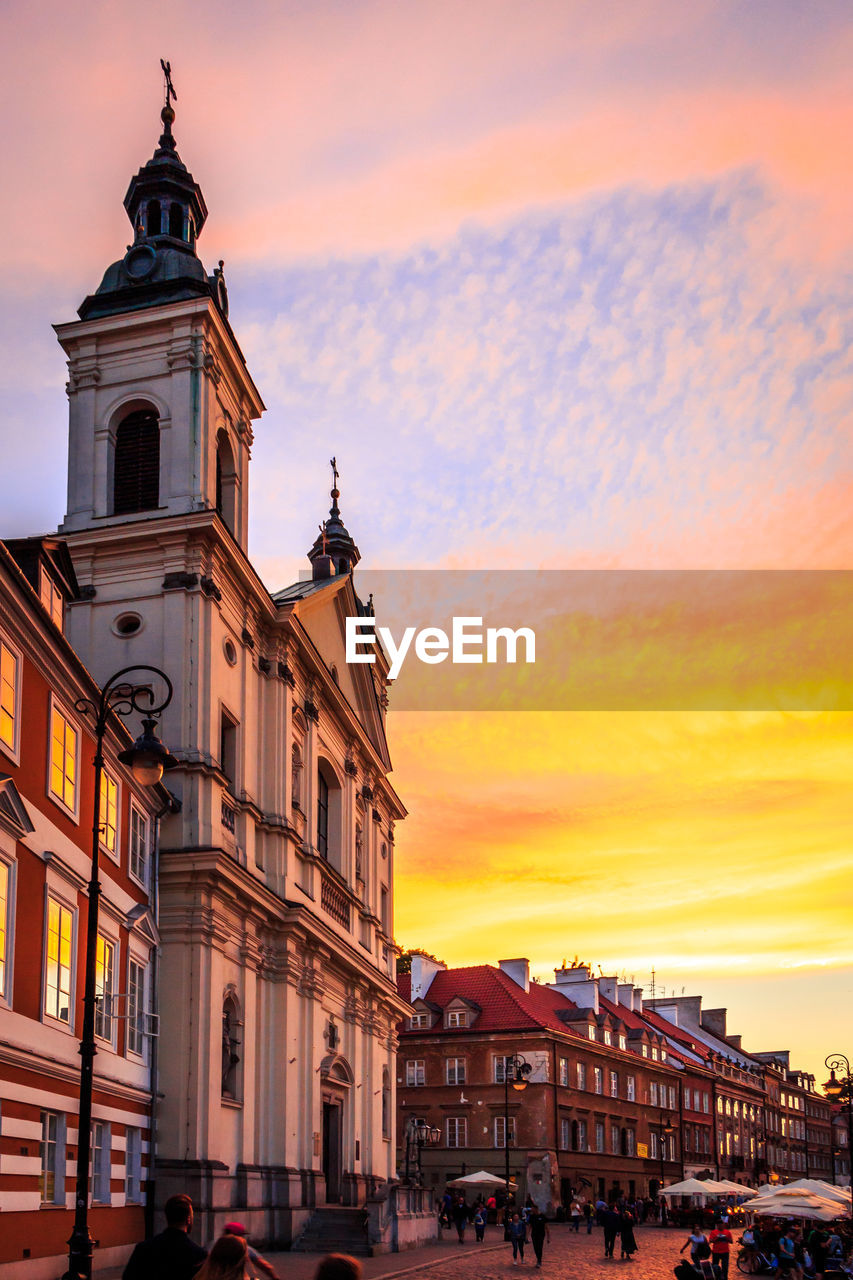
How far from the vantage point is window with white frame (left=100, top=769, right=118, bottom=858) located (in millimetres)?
25141

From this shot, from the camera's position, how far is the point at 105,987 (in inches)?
986

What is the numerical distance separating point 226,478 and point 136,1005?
15.3 meters

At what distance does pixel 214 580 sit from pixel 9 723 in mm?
13519

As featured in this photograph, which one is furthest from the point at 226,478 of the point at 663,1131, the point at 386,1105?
the point at 663,1131

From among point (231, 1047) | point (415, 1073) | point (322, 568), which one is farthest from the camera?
point (415, 1073)

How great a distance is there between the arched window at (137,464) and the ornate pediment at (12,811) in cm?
1576

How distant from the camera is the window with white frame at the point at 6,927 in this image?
19.3m

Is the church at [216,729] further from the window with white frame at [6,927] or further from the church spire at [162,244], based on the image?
the window with white frame at [6,927]

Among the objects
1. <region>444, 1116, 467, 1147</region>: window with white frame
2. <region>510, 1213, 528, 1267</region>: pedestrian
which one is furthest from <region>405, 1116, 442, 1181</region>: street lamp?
<region>510, 1213, 528, 1267</region>: pedestrian

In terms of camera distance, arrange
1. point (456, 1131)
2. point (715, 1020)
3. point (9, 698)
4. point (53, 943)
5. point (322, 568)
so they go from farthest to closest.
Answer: point (715, 1020)
point (456, 1131)
point (322, 568)
point (53, 943)
point (9, 698)

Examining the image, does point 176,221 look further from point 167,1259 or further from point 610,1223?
point 167,1259

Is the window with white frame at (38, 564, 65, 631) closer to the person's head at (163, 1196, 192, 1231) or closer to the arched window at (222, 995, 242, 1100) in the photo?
the arched window at (222, 995, 242, 1100)

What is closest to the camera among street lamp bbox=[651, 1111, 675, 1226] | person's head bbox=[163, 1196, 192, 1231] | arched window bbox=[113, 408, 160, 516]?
person's head bbox=[163, 1196, 192, 1231]

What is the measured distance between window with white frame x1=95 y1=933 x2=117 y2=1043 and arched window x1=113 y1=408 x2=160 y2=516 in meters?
12.8
